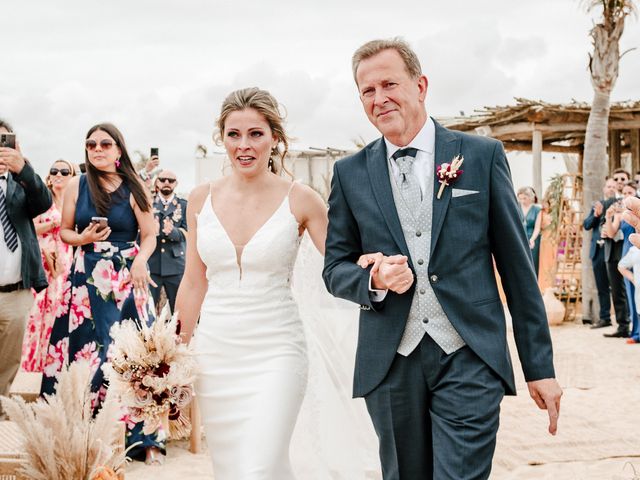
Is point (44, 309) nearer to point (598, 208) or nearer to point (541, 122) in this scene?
point (598, 208)

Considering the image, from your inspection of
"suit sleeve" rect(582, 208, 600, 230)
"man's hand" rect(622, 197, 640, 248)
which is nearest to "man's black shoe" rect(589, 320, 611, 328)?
"suit sleeve" rect(582, 208, 600, 230)

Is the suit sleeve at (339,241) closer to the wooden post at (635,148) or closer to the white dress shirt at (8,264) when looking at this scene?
the white dress shirt at (8,264)

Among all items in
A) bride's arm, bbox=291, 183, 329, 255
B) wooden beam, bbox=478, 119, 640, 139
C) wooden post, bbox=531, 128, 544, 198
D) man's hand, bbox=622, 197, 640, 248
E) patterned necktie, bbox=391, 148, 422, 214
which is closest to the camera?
patterned necktie, bbox=391, 148, 422, 214

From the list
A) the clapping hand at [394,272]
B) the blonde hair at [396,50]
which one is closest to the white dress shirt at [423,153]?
the blonde hair at [396,50]

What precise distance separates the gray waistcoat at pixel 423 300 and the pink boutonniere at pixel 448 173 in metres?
0.07

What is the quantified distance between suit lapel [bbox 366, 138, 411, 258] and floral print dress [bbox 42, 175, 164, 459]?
3324mm

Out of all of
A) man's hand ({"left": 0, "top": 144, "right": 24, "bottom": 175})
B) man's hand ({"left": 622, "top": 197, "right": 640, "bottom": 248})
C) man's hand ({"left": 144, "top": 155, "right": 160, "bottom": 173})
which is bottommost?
man's hand ({"left": 622, "top": 197, "right": 640, "bottom": 248})

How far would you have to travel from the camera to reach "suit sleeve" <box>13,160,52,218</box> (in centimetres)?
580

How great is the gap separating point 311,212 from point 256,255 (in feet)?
1.25

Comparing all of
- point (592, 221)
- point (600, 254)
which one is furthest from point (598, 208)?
point (600, 254)

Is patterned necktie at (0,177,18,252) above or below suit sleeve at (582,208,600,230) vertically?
above

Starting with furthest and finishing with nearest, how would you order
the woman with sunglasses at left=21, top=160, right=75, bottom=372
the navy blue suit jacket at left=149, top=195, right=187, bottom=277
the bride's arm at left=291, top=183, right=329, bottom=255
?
the navy blue suit jacket at left=149, top=195, right=187, bottom=277, the woman with sunglasses at left=21, top=160, right=75, bottom=372, the bride's arm at left=291, top=183, right=329, bottom=255

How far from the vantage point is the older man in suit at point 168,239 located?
8.98 meters

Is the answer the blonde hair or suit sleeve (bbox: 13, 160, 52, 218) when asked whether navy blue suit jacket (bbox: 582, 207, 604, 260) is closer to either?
suit sleeve (bbox: 13, 160, 52, 218)
